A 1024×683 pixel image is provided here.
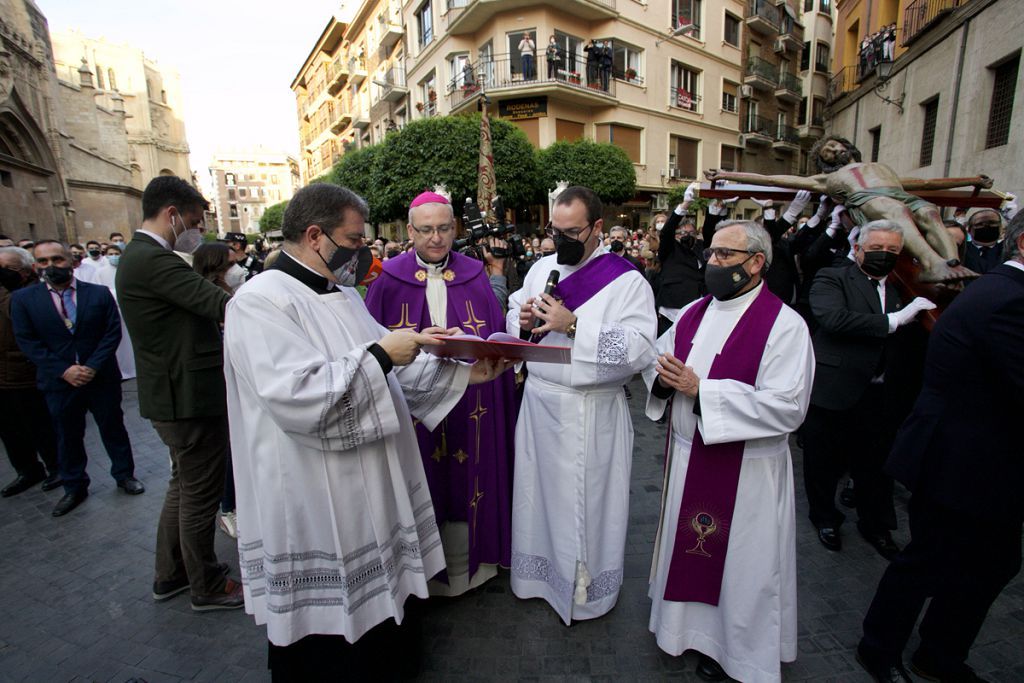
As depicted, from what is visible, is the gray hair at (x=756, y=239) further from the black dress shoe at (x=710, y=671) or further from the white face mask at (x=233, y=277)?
the white face mask at (x=233, y=277)

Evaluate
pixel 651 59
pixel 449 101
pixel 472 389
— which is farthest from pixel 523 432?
pixel 651 59

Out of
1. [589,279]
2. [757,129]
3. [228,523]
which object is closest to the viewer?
[589,279]

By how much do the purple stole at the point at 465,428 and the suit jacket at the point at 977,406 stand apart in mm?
1965

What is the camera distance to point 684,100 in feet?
77.8

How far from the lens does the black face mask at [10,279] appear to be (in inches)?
177

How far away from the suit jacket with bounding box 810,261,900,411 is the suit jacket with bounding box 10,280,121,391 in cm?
543

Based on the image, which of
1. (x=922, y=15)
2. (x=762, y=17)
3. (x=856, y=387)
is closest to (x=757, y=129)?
(x=762, y=17)

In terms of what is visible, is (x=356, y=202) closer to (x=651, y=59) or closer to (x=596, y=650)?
(x=596, y=650)

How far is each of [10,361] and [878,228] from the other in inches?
275

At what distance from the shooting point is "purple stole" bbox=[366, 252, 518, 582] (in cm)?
Result: 282

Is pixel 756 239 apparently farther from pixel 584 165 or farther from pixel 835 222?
pixel 584 165

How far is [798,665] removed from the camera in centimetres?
238

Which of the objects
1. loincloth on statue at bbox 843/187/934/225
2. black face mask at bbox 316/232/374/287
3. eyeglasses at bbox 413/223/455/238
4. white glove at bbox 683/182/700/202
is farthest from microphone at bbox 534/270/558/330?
loincloth on statue at bbox 843/187/934/225

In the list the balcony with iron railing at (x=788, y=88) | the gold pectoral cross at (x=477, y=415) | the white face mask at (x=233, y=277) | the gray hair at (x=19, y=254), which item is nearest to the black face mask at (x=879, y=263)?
the gold pectoral cross at (x=477, y=415)
